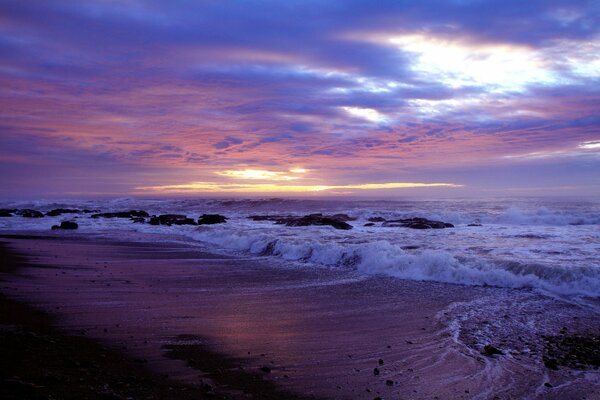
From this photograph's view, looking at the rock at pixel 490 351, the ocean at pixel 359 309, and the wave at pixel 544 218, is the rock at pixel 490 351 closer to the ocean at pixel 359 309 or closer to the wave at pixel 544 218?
the ocean at pixel 359 309

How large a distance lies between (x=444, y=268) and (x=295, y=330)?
6.15 m

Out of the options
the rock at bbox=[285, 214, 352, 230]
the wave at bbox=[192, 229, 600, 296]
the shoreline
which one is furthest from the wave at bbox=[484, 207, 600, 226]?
the shoreline

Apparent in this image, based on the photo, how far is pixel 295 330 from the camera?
20.9ft

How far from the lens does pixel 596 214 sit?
35.4 meters

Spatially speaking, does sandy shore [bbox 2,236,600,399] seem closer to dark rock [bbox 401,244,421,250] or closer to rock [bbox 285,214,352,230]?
dark rock [bbox 401,244,421,250]

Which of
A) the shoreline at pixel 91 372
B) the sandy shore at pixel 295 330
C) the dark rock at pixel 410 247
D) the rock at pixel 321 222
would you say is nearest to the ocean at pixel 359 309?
the sandy shore at pixel 295 330

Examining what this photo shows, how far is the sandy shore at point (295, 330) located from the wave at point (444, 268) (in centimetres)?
81

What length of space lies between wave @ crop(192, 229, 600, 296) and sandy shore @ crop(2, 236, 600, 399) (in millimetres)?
811

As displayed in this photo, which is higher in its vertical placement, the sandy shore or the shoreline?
the shoreline

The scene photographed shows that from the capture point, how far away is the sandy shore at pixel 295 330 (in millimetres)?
4488

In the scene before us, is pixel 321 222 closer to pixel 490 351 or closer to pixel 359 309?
pixel 359 309

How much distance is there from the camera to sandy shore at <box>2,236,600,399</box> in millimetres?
4488

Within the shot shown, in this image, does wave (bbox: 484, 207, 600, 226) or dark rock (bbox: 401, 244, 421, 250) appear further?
wave (bbox: 484, 207, 600, 226)

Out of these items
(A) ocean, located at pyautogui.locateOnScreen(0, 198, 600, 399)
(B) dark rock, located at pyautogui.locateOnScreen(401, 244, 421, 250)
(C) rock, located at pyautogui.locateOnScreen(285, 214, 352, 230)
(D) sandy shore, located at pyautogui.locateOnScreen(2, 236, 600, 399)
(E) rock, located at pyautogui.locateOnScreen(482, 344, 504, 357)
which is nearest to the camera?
(D) sandy shore, located at pyautogui.locateOnScreen(2, 236, 600, 399)
